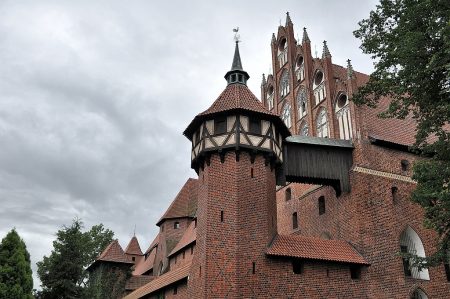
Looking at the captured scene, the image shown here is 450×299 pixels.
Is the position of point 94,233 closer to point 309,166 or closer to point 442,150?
point 309,166

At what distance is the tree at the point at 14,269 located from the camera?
67.4 feet

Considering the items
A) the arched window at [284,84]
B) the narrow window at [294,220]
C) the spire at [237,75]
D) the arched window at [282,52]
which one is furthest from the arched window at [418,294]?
the arched window at [282,52]

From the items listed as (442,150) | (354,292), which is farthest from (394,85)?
(354,292)

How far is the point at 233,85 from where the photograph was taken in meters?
21.4

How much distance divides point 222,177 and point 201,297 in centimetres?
454

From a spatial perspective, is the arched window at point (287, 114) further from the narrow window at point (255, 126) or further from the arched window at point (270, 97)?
the narrow window at point (255, 126)

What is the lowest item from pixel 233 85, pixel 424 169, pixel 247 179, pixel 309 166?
pixel 424 169

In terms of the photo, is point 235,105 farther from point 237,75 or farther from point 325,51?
point 325,51

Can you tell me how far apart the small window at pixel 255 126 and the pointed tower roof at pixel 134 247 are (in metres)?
25.0

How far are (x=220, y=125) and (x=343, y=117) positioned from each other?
6.32 meters

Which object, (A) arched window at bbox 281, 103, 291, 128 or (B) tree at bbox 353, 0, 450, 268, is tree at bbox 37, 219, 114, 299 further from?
(B) tree at bbox 353, 0, 450, 268

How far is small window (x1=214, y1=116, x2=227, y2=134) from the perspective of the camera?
19141mm

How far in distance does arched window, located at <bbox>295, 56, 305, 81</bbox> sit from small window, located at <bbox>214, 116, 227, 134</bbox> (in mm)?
7664

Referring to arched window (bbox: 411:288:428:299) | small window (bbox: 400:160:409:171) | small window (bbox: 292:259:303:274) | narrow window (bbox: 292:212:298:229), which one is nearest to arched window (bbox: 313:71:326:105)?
small window (bbox: 400:160:409:171)
